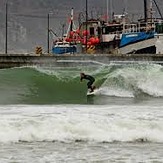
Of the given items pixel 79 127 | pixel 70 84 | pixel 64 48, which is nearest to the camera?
pixel 79 127

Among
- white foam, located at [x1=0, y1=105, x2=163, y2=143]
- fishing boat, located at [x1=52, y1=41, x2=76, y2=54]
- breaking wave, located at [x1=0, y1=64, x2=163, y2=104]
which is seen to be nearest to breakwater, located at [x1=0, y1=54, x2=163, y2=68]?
breaking wave, located at [x1=0, y1=64, x2=163, y2=104]

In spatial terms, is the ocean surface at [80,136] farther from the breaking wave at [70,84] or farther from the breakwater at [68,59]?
the breakwater at [68,59]

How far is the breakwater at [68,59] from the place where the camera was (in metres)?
37.9

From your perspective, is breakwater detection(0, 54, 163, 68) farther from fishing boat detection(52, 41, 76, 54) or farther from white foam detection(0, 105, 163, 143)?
white foam detection(0, 105, 163, 143)

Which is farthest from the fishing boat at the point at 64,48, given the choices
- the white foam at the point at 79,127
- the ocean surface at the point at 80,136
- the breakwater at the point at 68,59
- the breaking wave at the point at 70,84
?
the white foam at the point at 79,127

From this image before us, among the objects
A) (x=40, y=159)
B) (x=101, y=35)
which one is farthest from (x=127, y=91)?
(x=101, y=35)

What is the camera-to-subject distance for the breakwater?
3791 centimetres

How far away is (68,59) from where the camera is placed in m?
38.2

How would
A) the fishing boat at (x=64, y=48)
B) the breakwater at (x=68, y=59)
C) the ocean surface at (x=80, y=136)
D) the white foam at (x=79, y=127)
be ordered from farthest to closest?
the fishing boat at (x=64, y=48), the breakwater at (x=68, y=59), the white foam at (x=79, y=127), the ocean surface at (x=80, y=136)

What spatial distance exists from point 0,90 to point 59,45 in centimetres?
3164

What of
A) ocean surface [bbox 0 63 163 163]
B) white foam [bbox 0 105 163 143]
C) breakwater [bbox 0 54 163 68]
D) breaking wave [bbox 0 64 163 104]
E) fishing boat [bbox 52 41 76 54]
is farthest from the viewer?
fishing boat [bbox 52 41 76 54]

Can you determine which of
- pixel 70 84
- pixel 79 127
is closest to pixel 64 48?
pixel 70 84

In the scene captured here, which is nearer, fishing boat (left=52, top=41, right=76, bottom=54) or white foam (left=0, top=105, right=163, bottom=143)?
white foam (left=0, top=105, right=163, bottom=143)

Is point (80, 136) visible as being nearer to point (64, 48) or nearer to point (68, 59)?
point (68, 59)
